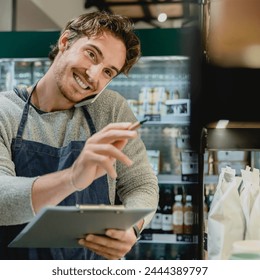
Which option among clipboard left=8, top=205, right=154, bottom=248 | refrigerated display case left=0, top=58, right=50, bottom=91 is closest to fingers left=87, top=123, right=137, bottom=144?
clipboard left=8, top=205, right=154, bottom=248

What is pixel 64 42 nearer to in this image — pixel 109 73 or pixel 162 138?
pixel 109 73

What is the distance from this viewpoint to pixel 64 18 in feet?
5.77

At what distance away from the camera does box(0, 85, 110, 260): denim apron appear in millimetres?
1448

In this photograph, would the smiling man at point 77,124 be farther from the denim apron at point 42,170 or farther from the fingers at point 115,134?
the fingers at point 115,134

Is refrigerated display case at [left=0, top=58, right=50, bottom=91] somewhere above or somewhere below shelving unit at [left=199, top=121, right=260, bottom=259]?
above

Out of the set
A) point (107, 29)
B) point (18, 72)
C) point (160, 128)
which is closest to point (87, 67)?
point (107, 29)

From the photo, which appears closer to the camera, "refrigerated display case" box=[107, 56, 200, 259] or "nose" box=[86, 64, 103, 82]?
"nose" box=[86, 64, 103, 82]

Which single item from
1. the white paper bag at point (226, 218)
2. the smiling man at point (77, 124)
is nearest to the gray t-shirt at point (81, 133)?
the smiling man at point (77, 124)

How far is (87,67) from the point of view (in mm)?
1501

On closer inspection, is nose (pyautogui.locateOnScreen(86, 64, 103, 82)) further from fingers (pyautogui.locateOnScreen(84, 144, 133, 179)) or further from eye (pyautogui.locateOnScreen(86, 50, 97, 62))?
fingers (pyautogui.locateOnScreen(84, 144, 133, 179))

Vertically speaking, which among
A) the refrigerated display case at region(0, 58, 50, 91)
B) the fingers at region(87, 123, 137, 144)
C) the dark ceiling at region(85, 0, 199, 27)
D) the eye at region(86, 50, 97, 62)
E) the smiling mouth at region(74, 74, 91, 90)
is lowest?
the fingers at region(87, 123, 137, 144)

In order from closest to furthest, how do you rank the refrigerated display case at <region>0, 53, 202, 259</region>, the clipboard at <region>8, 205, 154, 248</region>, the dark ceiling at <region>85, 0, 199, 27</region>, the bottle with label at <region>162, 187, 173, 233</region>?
the clipboard at <region>8, 205, 154, 248</region>
the dark ceiling at <region>85, 0, 199, 27</region>
the refrigerated display case at <region>0, 53, 202, 259</region>
the bottle with label at <region>162, 187, 173, 233</region>
